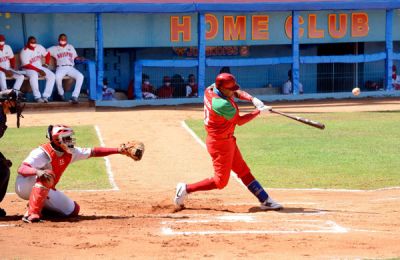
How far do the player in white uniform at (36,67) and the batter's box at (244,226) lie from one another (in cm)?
1261

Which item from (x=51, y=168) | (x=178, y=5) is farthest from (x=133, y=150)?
(x=178, y=5)

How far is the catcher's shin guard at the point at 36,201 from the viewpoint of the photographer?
1005cm

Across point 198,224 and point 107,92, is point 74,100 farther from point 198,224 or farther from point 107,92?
point 198,224

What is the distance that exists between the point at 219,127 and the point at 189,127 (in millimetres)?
8560

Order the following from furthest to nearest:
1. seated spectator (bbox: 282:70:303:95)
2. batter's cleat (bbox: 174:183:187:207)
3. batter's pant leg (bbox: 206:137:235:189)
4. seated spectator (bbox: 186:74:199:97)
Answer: seated spectator (bbox: 282:70:303:95) < seated spectator (bbox: 186:74:199:97) < batter's cleat (bbox: 174:183:187:207) < batter's pant leg (bbox: 206:137:235:189)

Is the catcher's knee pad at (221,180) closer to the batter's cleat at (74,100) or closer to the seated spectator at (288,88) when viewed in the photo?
the batter's cleat at (74,100)

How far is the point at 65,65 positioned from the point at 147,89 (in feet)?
8.85

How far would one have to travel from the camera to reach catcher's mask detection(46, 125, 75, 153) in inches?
405

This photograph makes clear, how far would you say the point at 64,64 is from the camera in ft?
74.9

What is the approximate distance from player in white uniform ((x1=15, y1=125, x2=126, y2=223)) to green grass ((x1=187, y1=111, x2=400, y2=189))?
12.5ft

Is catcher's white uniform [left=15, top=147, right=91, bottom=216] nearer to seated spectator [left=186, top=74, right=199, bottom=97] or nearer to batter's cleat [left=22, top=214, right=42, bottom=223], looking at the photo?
batter's cleat [left=22, top=214, right=42, bottom=223]

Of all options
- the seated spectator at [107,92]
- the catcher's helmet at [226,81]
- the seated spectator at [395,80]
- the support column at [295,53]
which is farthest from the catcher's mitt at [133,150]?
the seated spectator at [395,80]

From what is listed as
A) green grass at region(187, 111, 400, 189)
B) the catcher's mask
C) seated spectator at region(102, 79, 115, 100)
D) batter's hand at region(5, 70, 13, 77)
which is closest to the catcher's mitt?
the catcher's mask

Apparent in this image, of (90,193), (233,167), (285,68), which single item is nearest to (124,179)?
(90,193)
